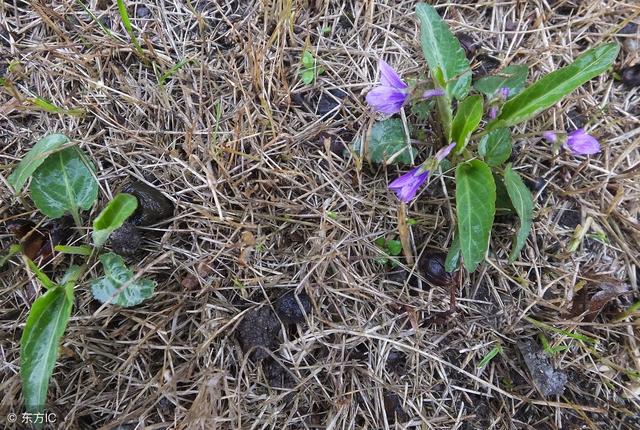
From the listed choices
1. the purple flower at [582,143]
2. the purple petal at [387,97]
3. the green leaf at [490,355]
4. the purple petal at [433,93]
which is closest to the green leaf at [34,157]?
the purple petal at [387,97]

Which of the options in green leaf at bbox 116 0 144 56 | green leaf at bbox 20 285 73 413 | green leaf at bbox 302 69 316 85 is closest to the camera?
green leaf at bbox 20 285 73 413

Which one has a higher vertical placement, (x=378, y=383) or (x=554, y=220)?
(x=554, y=220)

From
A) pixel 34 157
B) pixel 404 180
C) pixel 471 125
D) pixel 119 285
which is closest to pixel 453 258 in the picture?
pixel 404 180

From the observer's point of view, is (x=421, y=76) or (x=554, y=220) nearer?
(x=421, y=76)

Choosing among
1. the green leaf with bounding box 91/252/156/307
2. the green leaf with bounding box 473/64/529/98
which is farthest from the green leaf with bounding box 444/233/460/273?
the green leaf with bounding box 91/252/156/307

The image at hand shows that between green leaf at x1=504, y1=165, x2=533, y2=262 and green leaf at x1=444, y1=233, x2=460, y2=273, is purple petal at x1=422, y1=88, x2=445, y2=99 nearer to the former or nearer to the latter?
green leaf at x1=504, y1=165, x2=533, y2=262

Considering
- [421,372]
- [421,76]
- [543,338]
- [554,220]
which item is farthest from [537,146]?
[421,372]

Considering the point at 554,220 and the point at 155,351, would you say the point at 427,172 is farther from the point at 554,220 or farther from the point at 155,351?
the point at 155,351
